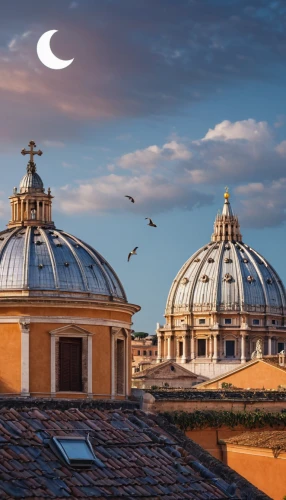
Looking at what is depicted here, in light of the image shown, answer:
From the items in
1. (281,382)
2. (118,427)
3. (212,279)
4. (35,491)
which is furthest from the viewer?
(212,279)

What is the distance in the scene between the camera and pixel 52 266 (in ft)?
112

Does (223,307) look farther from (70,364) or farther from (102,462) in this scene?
(102,462)

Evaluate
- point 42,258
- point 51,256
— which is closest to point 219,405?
point 51,256

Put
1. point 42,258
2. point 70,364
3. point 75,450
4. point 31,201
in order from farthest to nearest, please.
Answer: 1. point 31,201
2. point 42,258
3. point 70,364
4. point 75,450

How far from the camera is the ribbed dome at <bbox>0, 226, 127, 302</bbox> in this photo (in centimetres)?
3359

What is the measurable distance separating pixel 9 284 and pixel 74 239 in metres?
2.90

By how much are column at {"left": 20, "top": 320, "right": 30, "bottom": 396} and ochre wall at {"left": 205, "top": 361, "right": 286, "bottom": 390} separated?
81.0 feet

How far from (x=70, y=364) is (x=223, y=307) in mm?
87526

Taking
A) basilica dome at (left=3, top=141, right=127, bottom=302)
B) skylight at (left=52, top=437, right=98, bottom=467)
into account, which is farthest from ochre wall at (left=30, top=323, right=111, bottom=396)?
skylight at (left=52, top=437, right=98, bottom=467)

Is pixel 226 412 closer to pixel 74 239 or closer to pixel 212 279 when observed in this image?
pixel 74 239

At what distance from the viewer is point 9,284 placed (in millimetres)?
33688

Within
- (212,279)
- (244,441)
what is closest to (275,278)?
(212,279)

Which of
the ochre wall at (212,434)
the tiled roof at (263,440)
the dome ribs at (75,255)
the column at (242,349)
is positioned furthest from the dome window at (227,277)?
the tiled roof at (263,440)

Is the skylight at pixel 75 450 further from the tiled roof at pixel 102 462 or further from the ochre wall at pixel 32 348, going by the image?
the ochre wall at pixel 32 348
